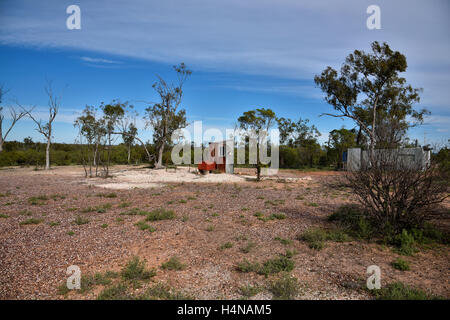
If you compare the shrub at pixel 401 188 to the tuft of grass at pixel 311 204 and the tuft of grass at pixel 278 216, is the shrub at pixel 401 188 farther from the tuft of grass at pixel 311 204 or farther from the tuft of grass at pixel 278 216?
the tuft of grass at pixel 311 204

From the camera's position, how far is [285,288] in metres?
3.27

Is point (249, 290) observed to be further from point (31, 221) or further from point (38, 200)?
point (38, 200)

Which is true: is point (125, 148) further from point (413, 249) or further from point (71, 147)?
point (413, 249)

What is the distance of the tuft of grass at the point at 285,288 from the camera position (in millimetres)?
3164

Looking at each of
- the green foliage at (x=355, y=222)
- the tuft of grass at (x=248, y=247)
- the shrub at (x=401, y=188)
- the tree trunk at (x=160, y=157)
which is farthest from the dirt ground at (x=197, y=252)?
the tree trunk at (x=160, y=157)

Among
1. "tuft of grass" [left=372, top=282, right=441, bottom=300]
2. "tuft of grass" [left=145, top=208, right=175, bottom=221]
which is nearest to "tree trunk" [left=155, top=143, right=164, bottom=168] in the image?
"tuft of grass" [left=145, top=208, right=175, bottom=221]

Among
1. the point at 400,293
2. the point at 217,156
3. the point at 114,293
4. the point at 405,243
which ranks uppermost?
the point at 217,156

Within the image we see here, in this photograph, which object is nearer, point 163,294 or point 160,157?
point 163,294

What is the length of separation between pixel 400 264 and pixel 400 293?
95cm

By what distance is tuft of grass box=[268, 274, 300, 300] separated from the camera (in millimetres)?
3164

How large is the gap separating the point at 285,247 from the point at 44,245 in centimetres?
447

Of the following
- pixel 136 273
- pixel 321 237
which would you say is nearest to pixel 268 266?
pixel 321 237
